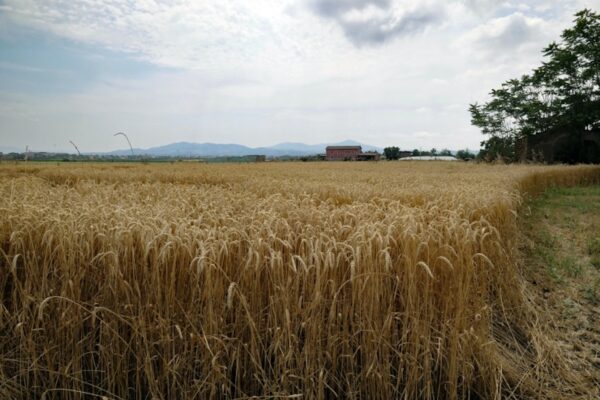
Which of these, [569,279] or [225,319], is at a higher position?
[225,319]

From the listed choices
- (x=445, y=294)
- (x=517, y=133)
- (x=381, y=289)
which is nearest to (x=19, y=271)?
(x=381, y=289)

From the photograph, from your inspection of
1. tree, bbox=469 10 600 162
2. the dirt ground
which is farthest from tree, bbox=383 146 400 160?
→ the dirt ground

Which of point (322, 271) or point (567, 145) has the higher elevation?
point (567, 145)

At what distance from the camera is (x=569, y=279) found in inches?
211

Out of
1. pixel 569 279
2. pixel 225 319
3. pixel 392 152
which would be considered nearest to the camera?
pixel 225 319

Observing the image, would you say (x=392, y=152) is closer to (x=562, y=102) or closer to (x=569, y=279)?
(x=562, y=102)

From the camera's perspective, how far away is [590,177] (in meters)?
21.2

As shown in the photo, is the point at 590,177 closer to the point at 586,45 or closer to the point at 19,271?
the point at 586,45

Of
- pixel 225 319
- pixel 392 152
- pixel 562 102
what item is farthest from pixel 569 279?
pixel 392 152

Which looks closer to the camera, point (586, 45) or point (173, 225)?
point (173, 225)

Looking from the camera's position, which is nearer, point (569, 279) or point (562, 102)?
point (569, 279)

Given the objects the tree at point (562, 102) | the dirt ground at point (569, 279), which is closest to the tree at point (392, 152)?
the tree at point (562, 102)

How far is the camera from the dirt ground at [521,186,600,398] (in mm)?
3531

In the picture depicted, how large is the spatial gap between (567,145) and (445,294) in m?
37.0
